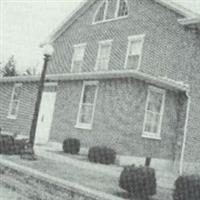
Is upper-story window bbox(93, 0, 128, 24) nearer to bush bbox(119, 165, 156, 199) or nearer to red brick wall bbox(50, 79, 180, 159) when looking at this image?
red brick wall bbox(50, 79, 180, 159)

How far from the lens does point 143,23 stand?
19984 mm

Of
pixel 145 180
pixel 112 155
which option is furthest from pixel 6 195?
pixel 112 155

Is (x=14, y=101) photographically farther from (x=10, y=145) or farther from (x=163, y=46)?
(x=10, y=145)

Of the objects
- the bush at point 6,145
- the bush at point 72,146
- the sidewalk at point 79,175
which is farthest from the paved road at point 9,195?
the bush at point 72,146

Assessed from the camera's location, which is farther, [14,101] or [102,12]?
[14,101]

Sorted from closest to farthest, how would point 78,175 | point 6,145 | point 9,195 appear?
point 9,195, point 78,175, point 6,145

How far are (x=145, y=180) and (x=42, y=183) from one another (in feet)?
7.56

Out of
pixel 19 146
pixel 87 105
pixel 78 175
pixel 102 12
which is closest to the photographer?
pixel 78 175

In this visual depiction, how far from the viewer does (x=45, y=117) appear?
71.3ft

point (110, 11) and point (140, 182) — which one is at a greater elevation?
point (110, 11)

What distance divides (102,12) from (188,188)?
15878 mm

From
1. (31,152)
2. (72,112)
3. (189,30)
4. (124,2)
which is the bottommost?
(31,152)

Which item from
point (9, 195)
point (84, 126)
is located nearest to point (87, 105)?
point (84, 126)

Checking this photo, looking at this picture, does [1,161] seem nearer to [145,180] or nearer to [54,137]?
[145,180]
